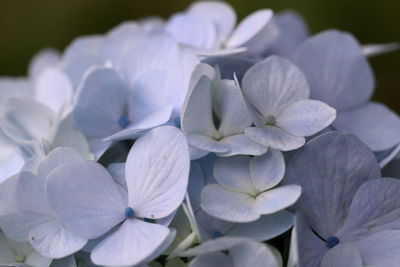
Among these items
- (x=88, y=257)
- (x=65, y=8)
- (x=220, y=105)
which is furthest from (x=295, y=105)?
(x=65, y=8)

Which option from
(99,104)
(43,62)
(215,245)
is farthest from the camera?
(43,62)

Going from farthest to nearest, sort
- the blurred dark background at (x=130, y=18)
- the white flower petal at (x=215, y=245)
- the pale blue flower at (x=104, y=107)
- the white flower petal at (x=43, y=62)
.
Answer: the blurred dark background at (x=130, y=18), the white flower petal at (x=43, y=62), the pale blue flower at (x=104, y=107), the white flower petal at (x=215, y=245)

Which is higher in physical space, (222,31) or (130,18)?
(222,31)

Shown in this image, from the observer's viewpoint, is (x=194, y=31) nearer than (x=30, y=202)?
No

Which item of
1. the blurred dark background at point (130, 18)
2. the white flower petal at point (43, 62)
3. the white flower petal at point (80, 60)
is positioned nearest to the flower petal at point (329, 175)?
the white flower petal at point (80, 60)

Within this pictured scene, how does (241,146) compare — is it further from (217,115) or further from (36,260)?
(36,260)

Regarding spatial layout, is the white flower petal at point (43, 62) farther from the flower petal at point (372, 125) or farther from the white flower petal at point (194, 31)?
the flower petal at point (372, 125)

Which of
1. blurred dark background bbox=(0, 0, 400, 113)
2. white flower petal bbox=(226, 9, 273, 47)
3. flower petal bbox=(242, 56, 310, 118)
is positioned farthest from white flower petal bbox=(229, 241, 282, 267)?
blurred dark background bbox=(0, 0, 400, 113)

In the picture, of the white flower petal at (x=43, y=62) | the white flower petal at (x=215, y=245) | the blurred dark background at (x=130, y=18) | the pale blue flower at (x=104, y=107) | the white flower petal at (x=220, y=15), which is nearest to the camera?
the white flower petal at (x=215, y=245)

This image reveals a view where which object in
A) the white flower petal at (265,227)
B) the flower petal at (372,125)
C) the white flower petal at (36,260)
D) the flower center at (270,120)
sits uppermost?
the flower center at (270,120)

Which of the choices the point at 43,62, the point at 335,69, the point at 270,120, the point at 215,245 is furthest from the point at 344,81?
the point at 43,62
